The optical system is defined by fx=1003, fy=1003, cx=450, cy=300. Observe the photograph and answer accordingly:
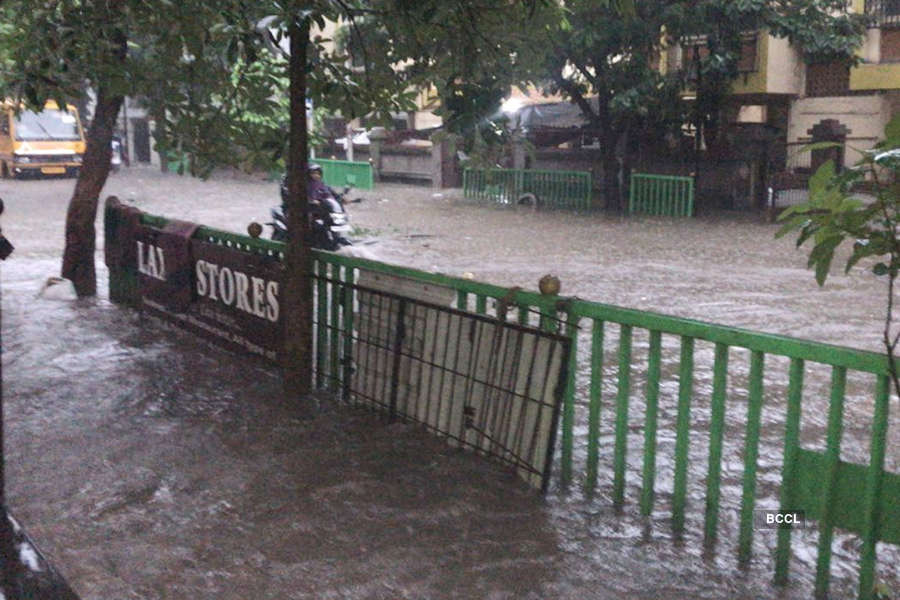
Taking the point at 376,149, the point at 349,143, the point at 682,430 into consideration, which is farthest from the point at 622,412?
the point at 376,149

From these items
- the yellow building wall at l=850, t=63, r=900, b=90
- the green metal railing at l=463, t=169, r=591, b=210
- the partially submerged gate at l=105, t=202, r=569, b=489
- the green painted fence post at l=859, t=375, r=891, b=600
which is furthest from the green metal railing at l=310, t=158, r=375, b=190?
the green painted fence post at l=859, t=375, r=891, b=600

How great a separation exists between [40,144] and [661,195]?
830 inches

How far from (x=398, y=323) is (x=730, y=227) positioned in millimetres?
14080

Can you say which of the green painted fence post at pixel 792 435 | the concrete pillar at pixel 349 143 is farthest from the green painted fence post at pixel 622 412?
the concrete pillar at pixel 349 143

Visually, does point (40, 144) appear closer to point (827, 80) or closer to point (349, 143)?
point (349, 143)

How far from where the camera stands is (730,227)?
60.6 ft

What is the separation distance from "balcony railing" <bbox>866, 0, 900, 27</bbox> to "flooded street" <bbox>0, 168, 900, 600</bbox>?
577 inches

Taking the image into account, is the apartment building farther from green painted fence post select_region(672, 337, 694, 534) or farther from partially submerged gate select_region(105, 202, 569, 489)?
green painted fence post select_region(672, 337, 694, 534)

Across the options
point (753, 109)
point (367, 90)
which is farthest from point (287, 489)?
point (753, 109)

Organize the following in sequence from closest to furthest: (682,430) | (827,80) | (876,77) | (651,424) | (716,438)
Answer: (716,438) < (682,430) < (651,424) < (876,77) < (827,80)

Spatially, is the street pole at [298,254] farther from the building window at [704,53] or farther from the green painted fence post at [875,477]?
the building window at [704,53]

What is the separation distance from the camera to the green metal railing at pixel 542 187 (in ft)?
74.1

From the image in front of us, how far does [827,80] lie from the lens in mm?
23578

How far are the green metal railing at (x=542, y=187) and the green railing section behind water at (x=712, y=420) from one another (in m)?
15.4
